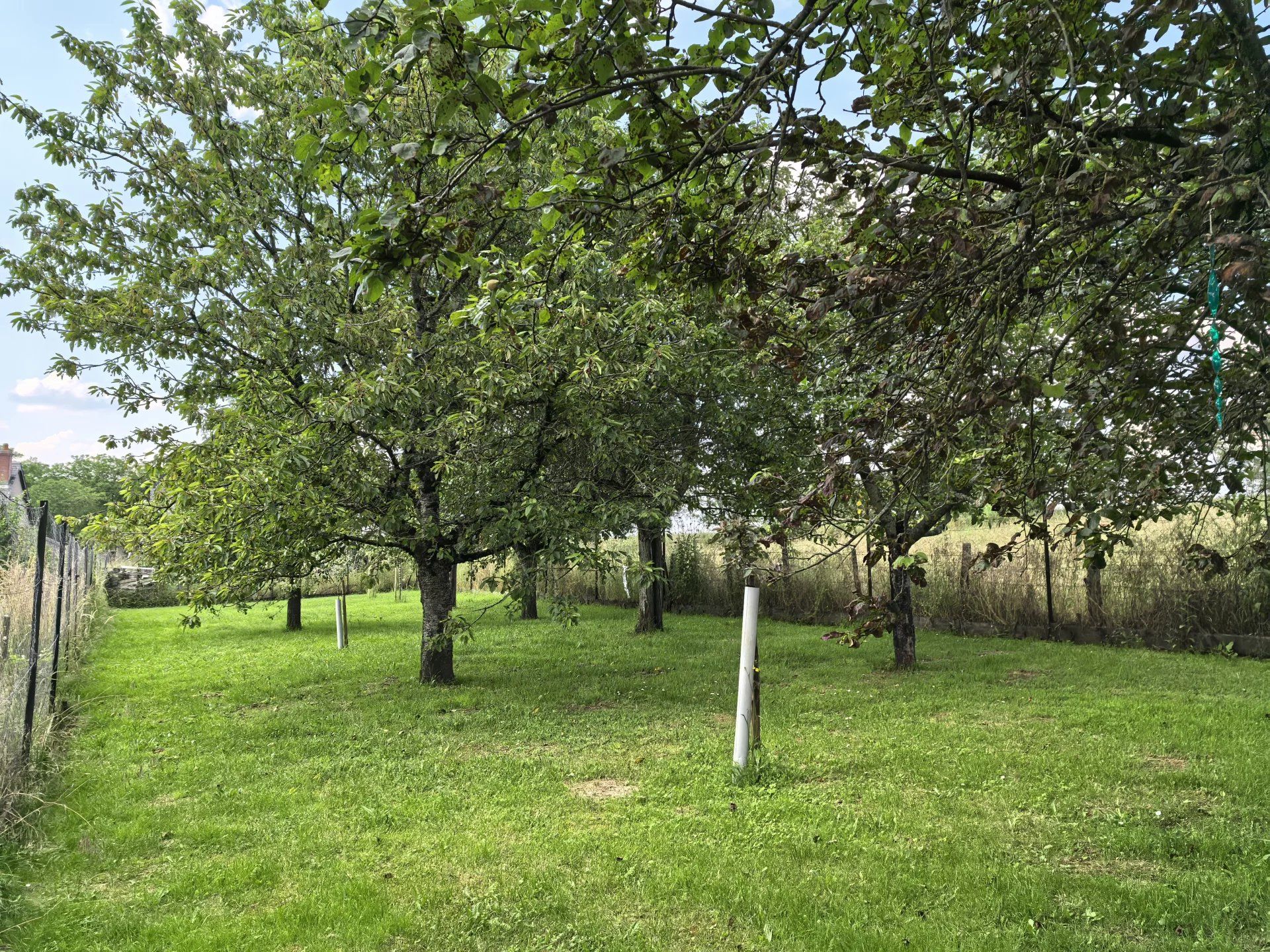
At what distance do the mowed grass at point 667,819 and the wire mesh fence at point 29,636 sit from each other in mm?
431

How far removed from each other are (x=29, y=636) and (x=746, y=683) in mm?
5953

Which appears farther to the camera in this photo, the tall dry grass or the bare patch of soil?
the tall dry grass

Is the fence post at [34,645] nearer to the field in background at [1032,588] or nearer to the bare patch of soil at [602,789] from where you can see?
the field in background at [1032,588]

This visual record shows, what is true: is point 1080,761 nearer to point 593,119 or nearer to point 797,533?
point 797,533

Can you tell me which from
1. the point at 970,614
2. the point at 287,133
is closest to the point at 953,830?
the point at 287,133

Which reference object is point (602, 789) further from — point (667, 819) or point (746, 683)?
point (746, 683)

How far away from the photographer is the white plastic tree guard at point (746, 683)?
215 inches

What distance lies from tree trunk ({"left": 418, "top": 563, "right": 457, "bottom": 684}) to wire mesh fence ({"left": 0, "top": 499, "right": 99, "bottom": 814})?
11.4 feet

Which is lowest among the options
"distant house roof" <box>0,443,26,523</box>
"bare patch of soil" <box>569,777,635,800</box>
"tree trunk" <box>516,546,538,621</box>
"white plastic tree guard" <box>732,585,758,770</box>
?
"bare patch of soil" <box>569,777,635,800</box>

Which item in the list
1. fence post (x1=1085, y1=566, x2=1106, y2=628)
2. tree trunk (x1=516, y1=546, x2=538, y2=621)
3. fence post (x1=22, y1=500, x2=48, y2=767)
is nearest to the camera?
fence post (x1=22, y1=500, x2=48, y2=767)

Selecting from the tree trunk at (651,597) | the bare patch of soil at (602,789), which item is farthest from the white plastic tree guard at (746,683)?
the tree trunk at (651,597)

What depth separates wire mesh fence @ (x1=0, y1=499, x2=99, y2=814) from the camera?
17.1ft

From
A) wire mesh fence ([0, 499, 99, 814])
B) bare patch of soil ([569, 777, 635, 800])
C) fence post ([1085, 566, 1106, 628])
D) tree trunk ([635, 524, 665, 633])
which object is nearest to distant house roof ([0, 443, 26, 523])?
wire mesh fence ([0, 499, 99, 814])

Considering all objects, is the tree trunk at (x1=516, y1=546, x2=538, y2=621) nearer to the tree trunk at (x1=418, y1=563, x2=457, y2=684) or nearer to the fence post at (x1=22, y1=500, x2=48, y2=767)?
the tree trunk at (x1=418, y1=563, x2=457, y2=684)
